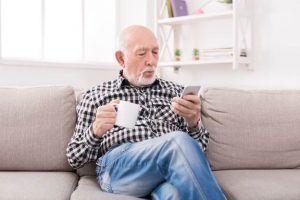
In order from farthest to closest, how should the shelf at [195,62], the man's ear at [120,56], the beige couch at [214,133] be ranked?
the shelf at [195,62] < the man's ear at [120,56] < the beige couch at [214,133]

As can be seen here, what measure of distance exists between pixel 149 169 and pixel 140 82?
0.59m

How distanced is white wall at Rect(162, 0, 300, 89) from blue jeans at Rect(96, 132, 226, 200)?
1.42 meters

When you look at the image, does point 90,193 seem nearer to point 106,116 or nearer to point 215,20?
point 106,116

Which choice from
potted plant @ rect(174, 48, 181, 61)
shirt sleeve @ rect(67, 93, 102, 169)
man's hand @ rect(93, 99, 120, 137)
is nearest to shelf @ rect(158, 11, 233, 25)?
potted plant @ rect(174, 48, 181, 61)

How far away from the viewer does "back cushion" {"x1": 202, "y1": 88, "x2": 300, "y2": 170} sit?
6.74 feet

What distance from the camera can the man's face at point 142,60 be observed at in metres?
2.01

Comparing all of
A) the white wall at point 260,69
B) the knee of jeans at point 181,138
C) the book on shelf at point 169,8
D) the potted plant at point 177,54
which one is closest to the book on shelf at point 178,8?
the book on shelf at point 169,8

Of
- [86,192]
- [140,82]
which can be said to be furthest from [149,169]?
[140,82]

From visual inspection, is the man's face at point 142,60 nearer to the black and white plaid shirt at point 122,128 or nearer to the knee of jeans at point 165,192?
the black and white plaid shirt at point 122,128

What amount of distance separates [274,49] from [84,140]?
1.50 meters

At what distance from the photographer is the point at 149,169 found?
152 centimetres

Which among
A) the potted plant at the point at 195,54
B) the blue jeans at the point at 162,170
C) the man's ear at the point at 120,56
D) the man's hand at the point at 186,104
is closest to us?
the blue jeans at the point at 162,170

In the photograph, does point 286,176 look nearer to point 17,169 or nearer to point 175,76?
point 17,169

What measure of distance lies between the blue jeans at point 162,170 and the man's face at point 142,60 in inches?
16.0
